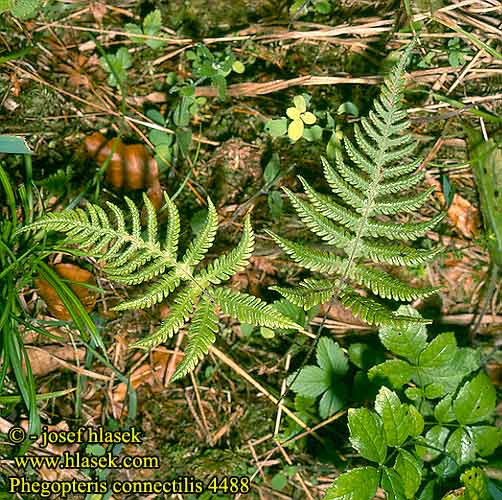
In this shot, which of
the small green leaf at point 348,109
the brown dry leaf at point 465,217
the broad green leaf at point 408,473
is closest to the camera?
the broad green leaf at point 408,473

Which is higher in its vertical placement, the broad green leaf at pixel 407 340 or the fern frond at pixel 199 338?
the fern frond at pixel 199 338

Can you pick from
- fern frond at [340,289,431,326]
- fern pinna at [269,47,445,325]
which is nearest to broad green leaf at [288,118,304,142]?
fern pinna at [269,47,445,325]

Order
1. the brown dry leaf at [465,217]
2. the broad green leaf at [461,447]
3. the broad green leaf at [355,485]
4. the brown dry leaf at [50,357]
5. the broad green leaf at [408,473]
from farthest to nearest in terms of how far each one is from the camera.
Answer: the brown dry leaf at [465,217] < the brown dry leaf at [50,357] < the broad green leaf at [461,447] < the broad green leaf at [408,473] < the broad green leaf at [355,485]

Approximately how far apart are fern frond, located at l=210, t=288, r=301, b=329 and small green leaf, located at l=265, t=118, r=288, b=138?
1.12 meters

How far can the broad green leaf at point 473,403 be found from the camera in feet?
8.51

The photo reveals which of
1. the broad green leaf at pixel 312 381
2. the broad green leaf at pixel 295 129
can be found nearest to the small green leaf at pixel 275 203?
the broad green leaf at pixel 295 129

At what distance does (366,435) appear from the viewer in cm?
220

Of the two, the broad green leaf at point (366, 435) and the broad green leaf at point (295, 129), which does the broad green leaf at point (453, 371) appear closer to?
the broad green leaf at point (366, 435)

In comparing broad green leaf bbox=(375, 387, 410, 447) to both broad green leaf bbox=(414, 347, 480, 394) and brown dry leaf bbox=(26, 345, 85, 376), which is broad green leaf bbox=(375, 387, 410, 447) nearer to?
broad green leaf bbox=(414, 347, 480, 394)

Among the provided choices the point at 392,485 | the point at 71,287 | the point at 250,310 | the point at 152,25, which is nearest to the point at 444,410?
the point at 392,485

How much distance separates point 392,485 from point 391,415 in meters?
0.25

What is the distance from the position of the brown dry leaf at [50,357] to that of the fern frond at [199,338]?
108 centimetres

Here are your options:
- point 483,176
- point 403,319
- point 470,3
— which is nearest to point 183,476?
point 403,319

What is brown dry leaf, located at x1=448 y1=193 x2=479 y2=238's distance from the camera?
3.13 meters
